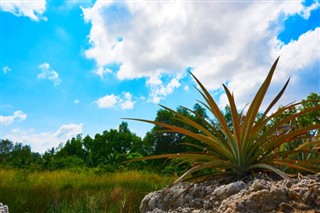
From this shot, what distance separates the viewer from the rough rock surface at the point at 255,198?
→ 2029 millimetres

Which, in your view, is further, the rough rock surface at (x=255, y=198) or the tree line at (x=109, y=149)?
the tree line at (x=109, y=149)

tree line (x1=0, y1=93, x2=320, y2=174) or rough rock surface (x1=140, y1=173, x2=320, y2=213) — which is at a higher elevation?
tree line (x1=0, y1=93, x2=320, y2=174)

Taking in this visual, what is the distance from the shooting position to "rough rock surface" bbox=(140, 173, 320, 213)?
203 cm

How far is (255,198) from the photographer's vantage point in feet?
6.94

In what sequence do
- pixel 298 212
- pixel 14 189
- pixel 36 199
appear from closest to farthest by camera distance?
pixel 298 212, pixel 36 199, pixel 14 189

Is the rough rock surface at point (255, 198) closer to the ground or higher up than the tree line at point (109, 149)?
closer to the ground

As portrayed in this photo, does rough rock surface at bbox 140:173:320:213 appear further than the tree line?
No

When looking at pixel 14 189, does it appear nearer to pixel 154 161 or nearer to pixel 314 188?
pixel 314 188

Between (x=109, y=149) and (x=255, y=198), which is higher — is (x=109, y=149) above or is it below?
above

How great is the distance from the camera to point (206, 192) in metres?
2.92

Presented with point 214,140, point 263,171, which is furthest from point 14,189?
point 263,171

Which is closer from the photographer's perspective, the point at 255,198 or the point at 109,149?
the point at 255,198

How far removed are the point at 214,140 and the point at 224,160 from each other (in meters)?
0.24

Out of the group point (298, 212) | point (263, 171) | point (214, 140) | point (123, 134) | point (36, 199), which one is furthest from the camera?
point (123, 134)
